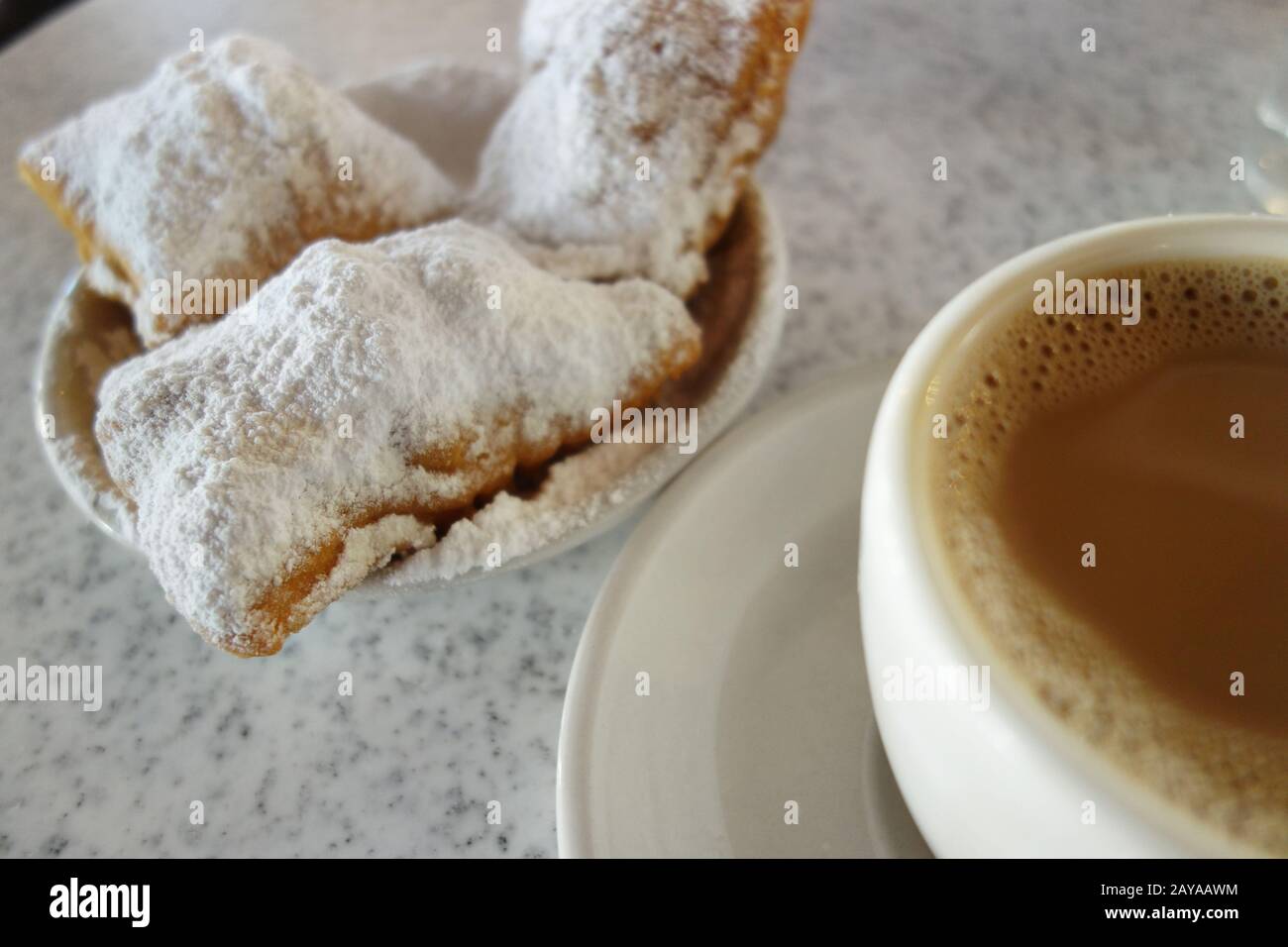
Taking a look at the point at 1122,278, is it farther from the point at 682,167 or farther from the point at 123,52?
the point at 123,52

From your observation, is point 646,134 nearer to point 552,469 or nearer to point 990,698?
point 552,469

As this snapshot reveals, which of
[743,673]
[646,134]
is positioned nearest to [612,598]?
[743,673]

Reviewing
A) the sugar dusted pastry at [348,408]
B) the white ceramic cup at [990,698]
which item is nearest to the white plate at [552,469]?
the sugar dusted pastry at [348,408]

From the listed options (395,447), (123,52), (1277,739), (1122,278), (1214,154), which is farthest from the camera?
(123,52)

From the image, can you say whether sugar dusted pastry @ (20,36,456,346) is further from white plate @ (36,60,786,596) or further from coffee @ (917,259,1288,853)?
coffee @ (917,259,1288,853)

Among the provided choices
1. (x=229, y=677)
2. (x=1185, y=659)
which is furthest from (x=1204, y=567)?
(x=229, y=677)

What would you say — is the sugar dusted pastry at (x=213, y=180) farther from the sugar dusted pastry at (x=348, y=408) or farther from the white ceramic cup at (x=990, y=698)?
the white ceramic cup at (x=990, y=698)

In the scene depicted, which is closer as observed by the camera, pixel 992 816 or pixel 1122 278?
pixel 992 816
